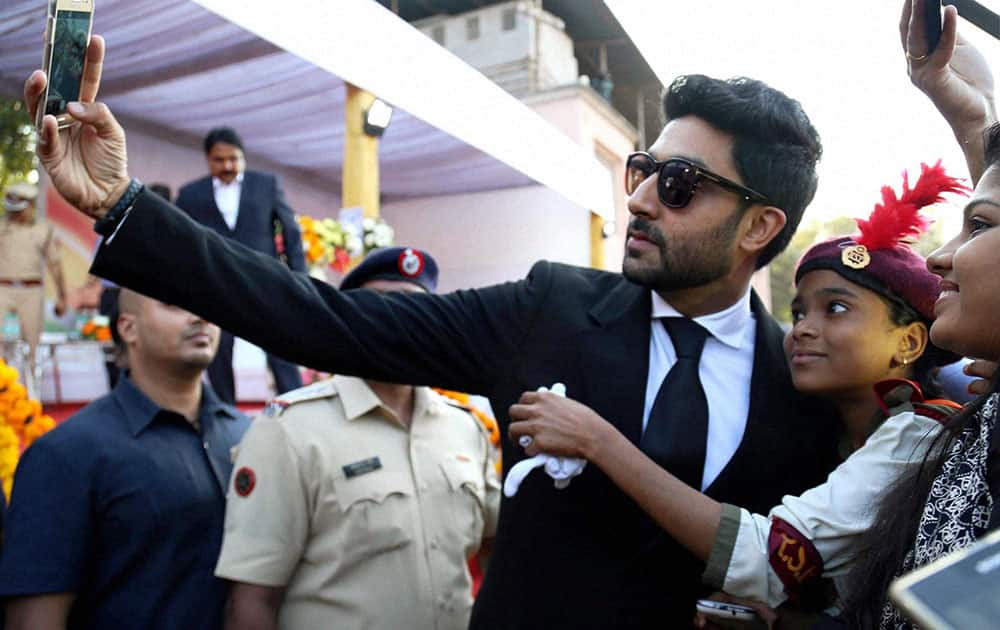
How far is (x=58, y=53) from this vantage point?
4.61ft

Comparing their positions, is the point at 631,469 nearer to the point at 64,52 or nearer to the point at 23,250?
the point at 64,52

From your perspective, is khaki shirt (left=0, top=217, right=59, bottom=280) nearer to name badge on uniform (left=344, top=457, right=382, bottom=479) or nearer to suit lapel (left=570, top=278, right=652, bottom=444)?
name badge on uniform (left=344, top=457, right=382, bottom=479)

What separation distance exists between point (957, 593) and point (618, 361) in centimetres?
136

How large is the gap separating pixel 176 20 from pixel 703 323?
588 cm

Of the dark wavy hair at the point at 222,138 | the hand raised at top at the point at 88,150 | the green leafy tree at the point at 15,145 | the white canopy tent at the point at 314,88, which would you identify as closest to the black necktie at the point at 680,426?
the white canopy tent at the point at 314,88

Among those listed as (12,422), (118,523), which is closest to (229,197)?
(12,422)

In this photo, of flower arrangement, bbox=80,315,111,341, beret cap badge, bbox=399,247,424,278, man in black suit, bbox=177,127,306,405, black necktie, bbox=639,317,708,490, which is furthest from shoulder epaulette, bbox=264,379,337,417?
flower arrangement, bbox=80,315,111,341

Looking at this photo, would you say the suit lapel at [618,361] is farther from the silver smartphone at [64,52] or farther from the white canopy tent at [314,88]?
the silver smartphone at [64,52]

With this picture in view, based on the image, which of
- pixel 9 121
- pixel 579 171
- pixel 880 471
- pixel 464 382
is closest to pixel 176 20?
pixel 579 171

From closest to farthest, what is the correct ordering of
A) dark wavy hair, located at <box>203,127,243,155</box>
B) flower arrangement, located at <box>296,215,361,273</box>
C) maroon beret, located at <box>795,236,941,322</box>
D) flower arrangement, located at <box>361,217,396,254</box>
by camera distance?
maroon beret, located at <box>795,236,941,322</box>
dark wavy hair, located at <box>203,127,243,155</box>
flower arrangement, located at <box>296,215,361,273</box>
flower arrangement, located at <box>361,217,396,254</box>

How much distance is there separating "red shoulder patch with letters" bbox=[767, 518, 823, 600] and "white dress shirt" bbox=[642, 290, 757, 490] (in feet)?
0.77

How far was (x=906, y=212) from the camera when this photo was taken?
6.66ft

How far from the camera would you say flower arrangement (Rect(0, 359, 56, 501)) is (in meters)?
3.05

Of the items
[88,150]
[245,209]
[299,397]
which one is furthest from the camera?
[245,209]
